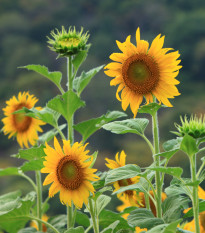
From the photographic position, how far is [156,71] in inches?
26.4

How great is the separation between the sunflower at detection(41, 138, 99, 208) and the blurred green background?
9878mm

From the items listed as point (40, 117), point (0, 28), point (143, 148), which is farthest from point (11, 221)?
point (0, 28)

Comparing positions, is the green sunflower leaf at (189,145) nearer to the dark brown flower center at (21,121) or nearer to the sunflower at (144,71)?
the sunflower at (144,71)

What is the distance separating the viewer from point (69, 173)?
675mm

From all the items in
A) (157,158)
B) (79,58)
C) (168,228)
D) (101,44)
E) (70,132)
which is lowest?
(168,228)

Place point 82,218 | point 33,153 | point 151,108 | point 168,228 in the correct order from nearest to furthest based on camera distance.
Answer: point 168,228
point 151,108
point 33,153
point 82,218

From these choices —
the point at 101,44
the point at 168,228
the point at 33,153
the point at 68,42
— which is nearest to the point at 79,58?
the point at 68,42

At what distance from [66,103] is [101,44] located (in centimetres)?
1420

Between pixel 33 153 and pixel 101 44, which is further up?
pixel 101 44

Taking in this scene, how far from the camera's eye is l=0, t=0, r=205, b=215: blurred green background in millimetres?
11812

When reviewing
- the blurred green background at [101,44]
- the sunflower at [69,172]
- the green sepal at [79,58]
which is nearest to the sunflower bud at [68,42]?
the green sepal at [79,58]

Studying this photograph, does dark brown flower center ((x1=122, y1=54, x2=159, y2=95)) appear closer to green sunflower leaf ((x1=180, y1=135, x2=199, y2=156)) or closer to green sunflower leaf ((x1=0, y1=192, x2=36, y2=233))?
green sunflower leaf ((x1=180, y1=135, x2=199, y2=156))

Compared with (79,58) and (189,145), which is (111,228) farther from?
(79,58)

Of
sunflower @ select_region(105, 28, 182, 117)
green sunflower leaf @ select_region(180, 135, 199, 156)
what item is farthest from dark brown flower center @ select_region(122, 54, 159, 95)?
green sunflower leaf @ select_region(180, 135, 199, 156)
